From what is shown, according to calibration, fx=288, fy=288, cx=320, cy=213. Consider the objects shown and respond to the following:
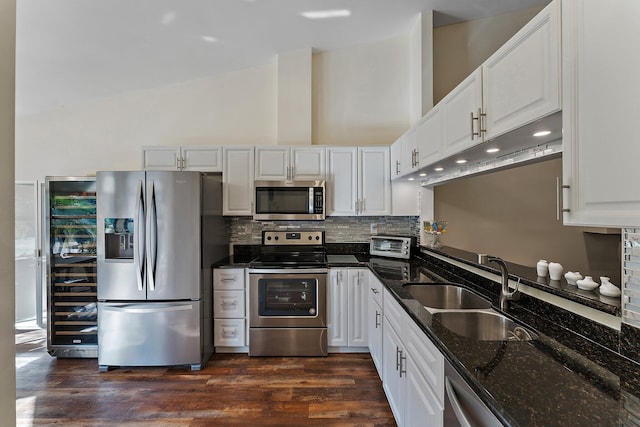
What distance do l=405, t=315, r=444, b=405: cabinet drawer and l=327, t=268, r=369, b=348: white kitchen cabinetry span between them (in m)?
1.23

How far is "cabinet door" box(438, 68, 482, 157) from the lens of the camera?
1.46 metres

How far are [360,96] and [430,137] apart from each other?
162 cm

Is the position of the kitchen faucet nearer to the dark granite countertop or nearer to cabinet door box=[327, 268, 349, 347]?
the dark granite countertop

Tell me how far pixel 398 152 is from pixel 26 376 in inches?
152

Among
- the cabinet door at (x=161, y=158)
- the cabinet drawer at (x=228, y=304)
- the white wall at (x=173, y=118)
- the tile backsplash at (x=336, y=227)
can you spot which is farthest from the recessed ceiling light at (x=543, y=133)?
the cabinet door at (x=161, y=158)

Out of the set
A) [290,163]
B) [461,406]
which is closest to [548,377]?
[461,406]

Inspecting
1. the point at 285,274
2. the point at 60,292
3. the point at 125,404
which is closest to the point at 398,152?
the point at 285,274

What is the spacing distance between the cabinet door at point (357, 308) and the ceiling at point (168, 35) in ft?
8.16

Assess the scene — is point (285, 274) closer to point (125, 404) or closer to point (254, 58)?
point (125, 404)

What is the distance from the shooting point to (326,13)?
2.72 m

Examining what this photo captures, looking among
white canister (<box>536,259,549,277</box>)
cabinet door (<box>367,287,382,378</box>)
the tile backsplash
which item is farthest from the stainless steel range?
white canister (<box>536,259,549,277</box>)

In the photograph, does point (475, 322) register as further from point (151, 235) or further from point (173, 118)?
point (173, 118)

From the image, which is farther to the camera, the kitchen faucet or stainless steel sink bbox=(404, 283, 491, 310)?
stainless steel sink bbox=(404, 283, 491, 310)

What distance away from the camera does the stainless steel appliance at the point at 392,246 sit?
2.98 m
